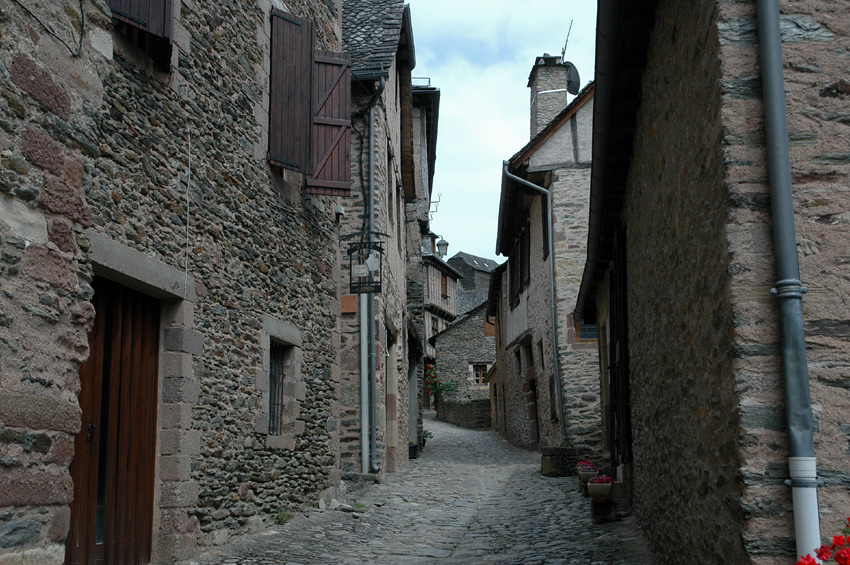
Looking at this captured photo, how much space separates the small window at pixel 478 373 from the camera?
31969mm

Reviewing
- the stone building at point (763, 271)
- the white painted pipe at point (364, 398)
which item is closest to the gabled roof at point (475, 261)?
the white painted pipe at point (364, 398)

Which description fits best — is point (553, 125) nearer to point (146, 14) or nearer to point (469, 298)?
point (146, 14)

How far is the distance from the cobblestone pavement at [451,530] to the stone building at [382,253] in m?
0.71

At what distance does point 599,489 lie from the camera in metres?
6.99

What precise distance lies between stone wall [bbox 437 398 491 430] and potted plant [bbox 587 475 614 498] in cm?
1975

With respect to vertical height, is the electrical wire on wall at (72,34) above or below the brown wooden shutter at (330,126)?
below

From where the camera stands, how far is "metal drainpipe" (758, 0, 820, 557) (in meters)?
2.88

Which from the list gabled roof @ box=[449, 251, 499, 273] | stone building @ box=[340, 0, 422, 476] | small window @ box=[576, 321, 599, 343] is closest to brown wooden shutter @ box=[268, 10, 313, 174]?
stone building @ box=[340, 0, 422, 476]

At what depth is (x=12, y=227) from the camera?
3029mm

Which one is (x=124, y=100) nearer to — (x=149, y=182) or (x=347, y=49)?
(x=149, y=182)

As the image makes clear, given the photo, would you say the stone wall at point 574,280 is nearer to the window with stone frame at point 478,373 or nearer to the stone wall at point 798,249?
the stone wall at point 798,249

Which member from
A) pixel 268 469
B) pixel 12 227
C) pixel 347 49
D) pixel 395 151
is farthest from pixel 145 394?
pixel 395 151

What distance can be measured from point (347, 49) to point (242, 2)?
4.84 m

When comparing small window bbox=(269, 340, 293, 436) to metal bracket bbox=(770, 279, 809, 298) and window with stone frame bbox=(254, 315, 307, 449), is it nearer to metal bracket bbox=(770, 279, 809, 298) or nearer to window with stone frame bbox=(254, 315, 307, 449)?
window with stone frame bbox=(254, 315, 307, 449)
